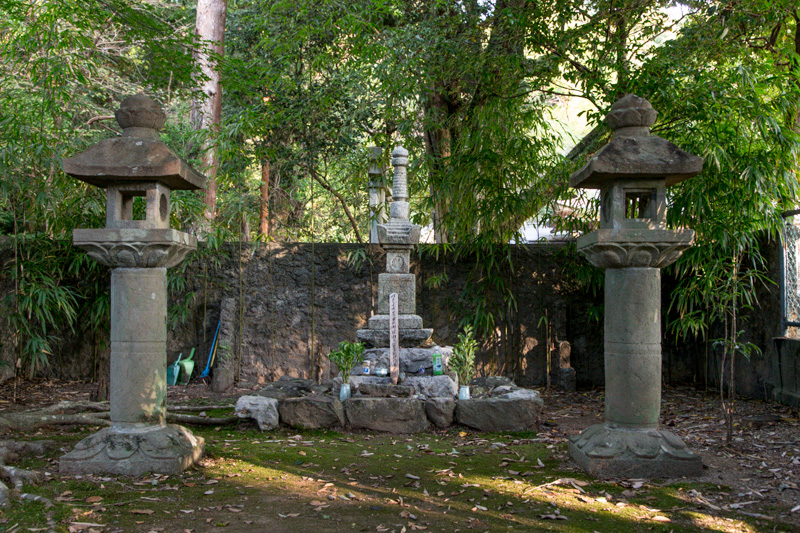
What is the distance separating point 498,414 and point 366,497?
7.19 ft

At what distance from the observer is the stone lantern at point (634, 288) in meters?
3.90

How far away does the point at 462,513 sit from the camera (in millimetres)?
3285

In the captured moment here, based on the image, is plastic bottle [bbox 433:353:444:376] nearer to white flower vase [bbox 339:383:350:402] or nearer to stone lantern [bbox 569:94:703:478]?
white flower vase [bbox 339:383:350:402]

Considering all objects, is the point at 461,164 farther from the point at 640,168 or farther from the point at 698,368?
the point at 698,368

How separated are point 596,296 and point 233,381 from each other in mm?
4913

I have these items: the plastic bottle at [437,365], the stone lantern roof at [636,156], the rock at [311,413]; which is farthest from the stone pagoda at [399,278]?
the stone lantern roof at [636,156]

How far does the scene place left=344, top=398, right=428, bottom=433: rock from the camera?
5.41 meters

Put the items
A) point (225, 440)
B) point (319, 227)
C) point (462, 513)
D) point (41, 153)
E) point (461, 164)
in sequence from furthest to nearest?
1. point (319, 227)
2. point (461, 164)
3. point (41, 153)
4. point (225, 440)
5. point (462, 513)

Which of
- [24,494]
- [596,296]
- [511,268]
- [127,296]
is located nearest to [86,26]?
[127,296]

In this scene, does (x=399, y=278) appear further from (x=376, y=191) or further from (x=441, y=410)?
(x=376, y=191)

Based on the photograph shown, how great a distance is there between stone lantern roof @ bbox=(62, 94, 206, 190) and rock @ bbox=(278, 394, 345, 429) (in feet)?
7.55

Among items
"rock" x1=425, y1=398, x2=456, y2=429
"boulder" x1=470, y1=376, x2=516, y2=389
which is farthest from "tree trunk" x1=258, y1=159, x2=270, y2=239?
"rock" x1=425, y1=398, x2=456, y2=429

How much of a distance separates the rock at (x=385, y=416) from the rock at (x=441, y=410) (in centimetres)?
12

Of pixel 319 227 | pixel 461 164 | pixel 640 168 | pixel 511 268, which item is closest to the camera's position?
pixel 640 168
